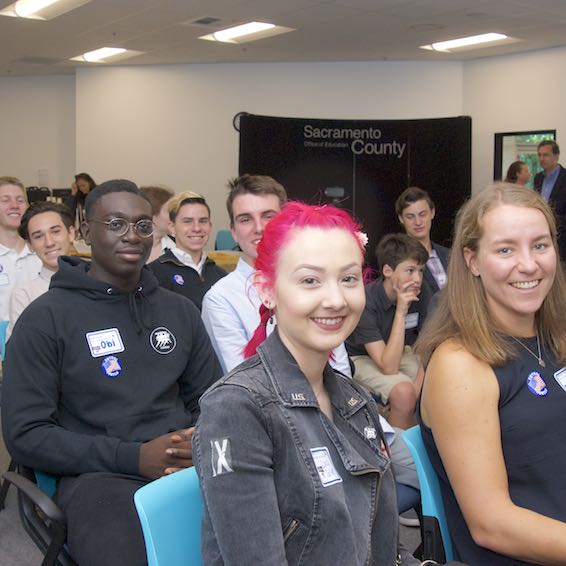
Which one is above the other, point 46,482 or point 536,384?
point 536,384

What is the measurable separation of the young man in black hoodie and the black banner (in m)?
7.46

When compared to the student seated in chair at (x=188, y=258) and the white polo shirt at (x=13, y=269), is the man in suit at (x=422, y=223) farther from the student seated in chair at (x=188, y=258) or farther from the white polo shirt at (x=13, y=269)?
the white polo shirt at (x=13, y=269)

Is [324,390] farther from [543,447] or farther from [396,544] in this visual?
[543,447]

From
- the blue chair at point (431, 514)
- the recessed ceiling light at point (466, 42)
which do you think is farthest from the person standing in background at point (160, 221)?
the recessed ceiling light at point (466, 42)

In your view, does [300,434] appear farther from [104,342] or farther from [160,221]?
[160,221]

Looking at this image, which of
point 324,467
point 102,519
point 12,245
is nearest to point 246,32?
point 12,245

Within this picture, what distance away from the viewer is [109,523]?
185 cm

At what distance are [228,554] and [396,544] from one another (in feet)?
1.27

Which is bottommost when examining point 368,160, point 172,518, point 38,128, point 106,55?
point 172,518

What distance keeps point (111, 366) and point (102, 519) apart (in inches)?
18.1

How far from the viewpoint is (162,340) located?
90.8 inches

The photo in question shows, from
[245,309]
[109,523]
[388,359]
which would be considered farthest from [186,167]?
[109,523]

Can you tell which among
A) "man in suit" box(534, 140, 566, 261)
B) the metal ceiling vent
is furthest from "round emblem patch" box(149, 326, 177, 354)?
"man in suit" box(534, 140, 566, 261)

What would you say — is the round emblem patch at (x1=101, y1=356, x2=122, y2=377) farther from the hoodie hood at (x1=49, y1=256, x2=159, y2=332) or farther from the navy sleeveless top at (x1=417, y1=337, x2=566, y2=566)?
the navy sleeveless top at (x1=417, y1=337, x2=566, y2=566)
